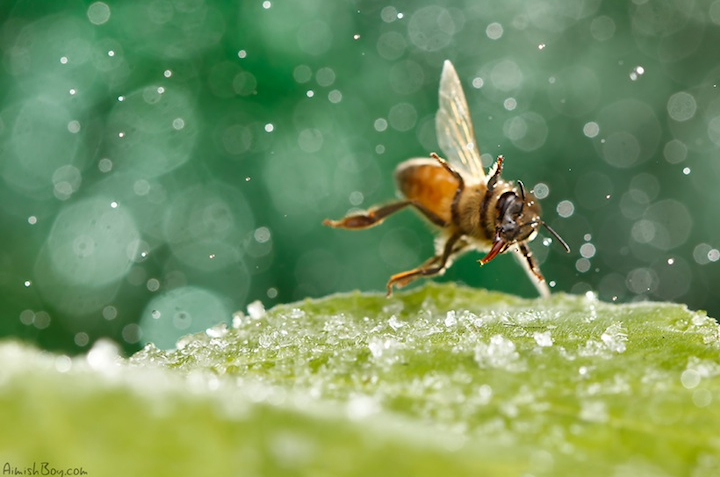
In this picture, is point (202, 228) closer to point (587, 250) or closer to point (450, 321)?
point (587, 250)

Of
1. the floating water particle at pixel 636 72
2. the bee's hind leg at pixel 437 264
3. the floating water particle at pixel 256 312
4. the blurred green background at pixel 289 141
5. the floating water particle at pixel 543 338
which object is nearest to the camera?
the floating water particle at pixel 543 338

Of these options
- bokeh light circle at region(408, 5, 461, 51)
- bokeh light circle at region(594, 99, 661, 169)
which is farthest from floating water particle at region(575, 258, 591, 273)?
bokeh light circle at region(408, 5, 461, 51)

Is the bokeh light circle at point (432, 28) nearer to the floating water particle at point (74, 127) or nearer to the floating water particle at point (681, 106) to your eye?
the floating water particle at point (681, 106)

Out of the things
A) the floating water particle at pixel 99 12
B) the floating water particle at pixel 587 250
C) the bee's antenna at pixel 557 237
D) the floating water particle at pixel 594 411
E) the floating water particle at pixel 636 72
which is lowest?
the floating water particle at pixel 587 250

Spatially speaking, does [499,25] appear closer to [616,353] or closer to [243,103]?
[243,103]

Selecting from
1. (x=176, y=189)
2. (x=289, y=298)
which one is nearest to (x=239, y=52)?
(x=176, y=189)

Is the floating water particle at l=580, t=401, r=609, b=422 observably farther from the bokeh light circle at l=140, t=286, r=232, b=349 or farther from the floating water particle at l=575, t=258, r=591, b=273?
the floating water particle at l=575, t=258, r=591, b=273

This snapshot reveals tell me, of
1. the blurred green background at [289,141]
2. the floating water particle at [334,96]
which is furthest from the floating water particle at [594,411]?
the floating water particle at [334,96]

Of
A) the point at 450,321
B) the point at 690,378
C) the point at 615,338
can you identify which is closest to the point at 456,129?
the point at 450,321
